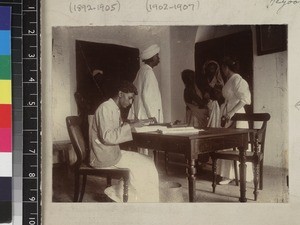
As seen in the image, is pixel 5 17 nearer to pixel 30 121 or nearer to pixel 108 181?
pixel 30 121

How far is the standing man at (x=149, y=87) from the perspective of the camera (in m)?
1.16

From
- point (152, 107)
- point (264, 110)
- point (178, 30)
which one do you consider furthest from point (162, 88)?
point (264, 110)

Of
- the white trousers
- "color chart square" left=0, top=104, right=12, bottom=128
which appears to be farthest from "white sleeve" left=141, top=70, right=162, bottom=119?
"color chart square" left=0, top=104, right=12, bottom=128

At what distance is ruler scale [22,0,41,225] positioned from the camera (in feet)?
3.76

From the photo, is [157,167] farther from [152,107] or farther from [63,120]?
[63,120]

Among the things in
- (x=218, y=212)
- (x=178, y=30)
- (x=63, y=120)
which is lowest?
(x=218, y=212)

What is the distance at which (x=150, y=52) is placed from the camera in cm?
116

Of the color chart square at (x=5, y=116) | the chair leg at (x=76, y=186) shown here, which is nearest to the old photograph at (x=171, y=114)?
the chair leg at (x=76, y=186)

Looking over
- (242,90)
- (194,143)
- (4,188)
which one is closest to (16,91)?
(4,188)

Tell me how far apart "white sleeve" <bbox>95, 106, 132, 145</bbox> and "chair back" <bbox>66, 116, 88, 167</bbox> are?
49mm

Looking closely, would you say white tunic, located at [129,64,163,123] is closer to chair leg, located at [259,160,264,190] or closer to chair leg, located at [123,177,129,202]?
chair leg, located at [123,177,129,202]

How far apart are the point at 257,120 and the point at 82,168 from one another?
1.62ft

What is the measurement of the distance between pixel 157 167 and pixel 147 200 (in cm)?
10

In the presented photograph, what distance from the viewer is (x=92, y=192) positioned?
3.83 feet
